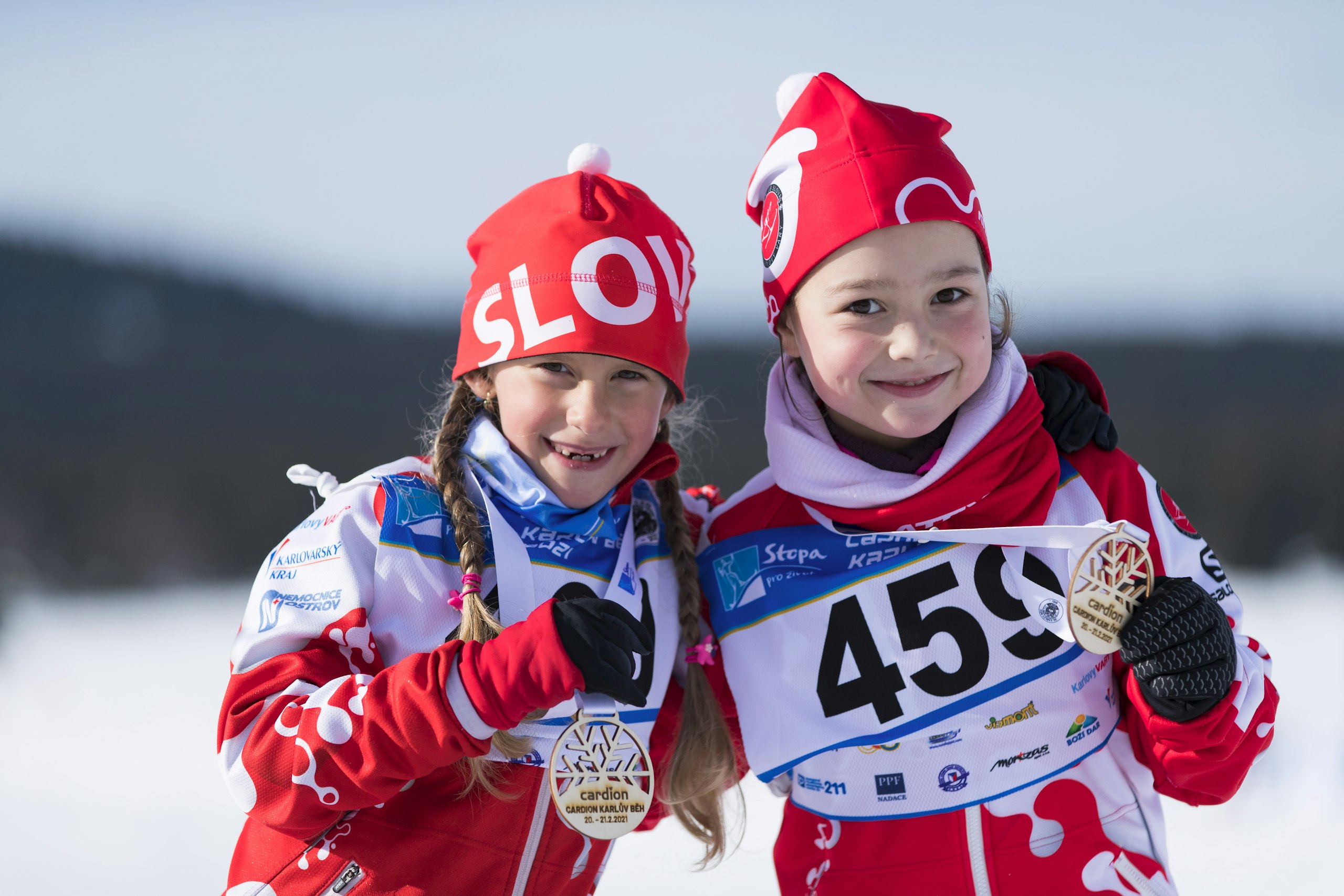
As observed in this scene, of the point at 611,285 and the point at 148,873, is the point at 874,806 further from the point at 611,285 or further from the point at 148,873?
the point at 148,873

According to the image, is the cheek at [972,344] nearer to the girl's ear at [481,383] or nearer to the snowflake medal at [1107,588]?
the snowflake medal at [1107,588]

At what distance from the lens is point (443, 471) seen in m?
1.82

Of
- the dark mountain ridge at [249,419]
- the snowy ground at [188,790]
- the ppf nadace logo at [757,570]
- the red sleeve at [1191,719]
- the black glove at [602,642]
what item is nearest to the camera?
the black glove at [602,642]

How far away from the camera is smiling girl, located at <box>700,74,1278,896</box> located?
67.1 inches

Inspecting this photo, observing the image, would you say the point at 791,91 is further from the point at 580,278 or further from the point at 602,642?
the point at 602,642

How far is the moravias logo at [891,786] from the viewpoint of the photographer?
1.76m

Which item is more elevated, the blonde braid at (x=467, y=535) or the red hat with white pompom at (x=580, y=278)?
the red hat with white pompom at (x=580, y=278)

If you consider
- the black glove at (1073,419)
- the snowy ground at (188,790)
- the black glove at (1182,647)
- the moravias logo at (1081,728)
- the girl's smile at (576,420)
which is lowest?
the snowy ground at (188,790)

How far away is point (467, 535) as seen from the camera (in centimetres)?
173

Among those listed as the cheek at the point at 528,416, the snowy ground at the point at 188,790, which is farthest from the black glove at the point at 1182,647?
the snowy ground at the point at 188,790

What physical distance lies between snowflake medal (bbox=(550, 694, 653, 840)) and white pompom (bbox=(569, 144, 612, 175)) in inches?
39.0

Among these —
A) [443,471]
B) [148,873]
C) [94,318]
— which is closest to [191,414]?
[94,318]

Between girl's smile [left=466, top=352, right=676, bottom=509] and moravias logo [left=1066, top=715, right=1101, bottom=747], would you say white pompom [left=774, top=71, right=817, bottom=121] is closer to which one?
girl's smile [left=466, top=352, right=676, bottom=509]

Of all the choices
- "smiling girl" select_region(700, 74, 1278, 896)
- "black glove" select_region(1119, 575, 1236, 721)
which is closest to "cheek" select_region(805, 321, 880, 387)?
"smiling girl" select_region(700, 74, 1278, 896)
